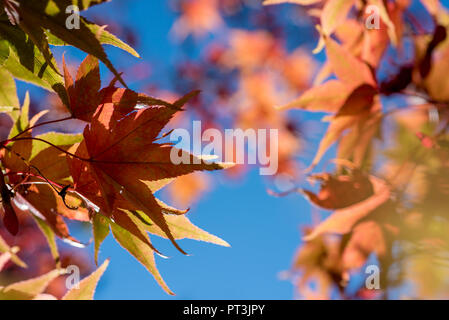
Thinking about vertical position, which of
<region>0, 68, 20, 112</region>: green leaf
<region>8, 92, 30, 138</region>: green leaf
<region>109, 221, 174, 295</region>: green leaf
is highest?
<region>0, 68, 20, 112</region>: green leaf

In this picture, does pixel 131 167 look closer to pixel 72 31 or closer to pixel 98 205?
pixel 98 205

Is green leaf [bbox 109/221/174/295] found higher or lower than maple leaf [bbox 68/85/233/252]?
lower

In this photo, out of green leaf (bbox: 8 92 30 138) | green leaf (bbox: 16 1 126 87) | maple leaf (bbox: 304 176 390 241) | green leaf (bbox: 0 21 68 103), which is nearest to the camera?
green leaf (bbox: 16 1 126 87)

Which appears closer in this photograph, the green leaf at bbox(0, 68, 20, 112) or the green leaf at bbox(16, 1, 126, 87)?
the green leaf at bbox(16, 1, 126, 87)

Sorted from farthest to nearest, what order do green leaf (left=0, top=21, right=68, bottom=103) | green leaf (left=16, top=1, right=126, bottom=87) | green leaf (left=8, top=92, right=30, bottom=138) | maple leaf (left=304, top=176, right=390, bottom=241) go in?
maple leaf (left=304, top=176, right=390, bottom=241) → green leaf (left=8, top=92, right=30, bottom=138) → green leaf (left=0, top=21, right=68, bottom=103) → green leaf (left=16, top=1, right=126, bottom=87)

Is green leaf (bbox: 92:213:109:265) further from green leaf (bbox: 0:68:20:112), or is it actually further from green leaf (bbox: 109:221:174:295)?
green leaf (bbox: 0:68:20:112)

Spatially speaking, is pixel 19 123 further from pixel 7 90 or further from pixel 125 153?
pixel 125 153

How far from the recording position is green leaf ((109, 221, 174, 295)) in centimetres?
51

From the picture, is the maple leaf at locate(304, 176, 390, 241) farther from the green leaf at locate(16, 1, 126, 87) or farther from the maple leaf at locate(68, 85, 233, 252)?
the green leaf at locate(16, 1, 126, 87)

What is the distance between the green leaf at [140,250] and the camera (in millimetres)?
510

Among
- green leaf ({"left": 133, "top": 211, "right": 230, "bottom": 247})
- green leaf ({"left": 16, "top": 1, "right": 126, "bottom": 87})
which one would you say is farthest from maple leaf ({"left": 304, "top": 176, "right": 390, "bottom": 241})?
green leaf ({"left": 16, "top": 1, "right": 126, "bottom": 87})
